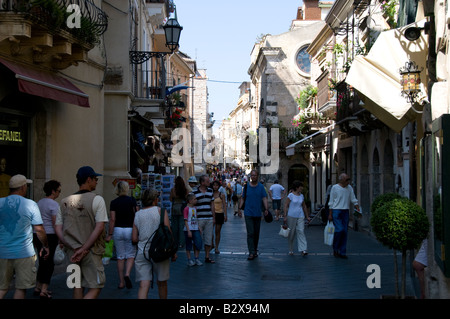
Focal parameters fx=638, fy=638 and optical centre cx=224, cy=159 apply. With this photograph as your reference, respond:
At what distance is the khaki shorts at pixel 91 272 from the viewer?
7.39 meters

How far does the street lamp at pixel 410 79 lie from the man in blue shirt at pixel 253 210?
16.3ft

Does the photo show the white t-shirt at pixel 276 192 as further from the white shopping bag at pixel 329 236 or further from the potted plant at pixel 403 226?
the potted plant at pixel 403 226

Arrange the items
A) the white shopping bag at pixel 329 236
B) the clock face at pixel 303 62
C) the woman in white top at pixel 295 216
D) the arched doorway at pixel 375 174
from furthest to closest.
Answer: the clock face at pixel 303 62
the arched doorway at pixel 375 174
the woman in white top at pixel 295 216
the white shopping bag at pixel 329 236

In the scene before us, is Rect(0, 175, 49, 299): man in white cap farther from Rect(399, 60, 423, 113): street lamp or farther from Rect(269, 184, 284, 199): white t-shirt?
Rect(269, 184, 284, 199): white t-shirt

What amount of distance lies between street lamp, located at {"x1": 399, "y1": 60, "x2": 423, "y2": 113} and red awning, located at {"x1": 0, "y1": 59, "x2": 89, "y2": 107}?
5669mm

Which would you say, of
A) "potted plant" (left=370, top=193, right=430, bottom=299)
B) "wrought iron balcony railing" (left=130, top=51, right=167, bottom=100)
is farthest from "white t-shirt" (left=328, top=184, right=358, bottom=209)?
"wrought iron balcony railing" (left=130, top=51, right=167, bottom=100)

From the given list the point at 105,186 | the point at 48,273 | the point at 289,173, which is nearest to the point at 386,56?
the point at 48,273

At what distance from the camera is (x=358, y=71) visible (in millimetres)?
10695

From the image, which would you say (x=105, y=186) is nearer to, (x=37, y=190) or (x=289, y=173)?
(x=37, y=190)

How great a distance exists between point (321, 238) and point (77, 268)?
12387 millimetres

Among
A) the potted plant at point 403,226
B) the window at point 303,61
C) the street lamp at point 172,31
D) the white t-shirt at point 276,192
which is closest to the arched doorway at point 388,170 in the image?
the street lamp at point 172,31

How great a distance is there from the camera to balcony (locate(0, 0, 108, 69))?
31.0ft

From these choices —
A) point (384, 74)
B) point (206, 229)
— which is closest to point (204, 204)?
point (206, 229)
